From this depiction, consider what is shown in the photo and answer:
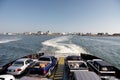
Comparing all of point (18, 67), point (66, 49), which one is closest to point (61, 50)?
point (66, 49)

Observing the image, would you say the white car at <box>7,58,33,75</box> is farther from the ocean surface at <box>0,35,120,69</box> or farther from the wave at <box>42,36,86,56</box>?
the wave at <box>42,36,86,56</box>

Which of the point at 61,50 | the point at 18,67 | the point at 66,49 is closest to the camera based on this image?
the point at 18,67

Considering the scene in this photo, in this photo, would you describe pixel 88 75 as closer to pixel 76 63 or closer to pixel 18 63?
pixel 76 63

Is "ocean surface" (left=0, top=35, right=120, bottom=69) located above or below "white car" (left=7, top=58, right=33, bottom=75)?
below

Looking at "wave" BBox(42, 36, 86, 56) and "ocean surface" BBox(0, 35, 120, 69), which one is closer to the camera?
"wave" BBox(42, 36, 86, 56)

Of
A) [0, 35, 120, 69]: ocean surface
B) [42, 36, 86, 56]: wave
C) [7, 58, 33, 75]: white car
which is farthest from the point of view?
[0, 35, 120, 69]: ocean surface

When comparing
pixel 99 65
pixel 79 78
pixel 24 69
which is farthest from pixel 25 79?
pixel 99 65

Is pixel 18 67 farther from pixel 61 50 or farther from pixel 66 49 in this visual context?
pixel 66 49

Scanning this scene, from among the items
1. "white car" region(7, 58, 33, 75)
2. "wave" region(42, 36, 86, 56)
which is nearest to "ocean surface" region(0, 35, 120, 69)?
"wave" region(42, 36, 86, 56)

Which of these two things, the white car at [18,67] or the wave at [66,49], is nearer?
the white car at [18,67]

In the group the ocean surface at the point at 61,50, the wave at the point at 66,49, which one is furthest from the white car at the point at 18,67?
the wave at the point at 66,49

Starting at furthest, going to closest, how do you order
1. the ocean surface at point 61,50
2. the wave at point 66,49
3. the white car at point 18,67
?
the ocean surface at point 61,50 < the wave at point 66,49 < the white car at point 18,67

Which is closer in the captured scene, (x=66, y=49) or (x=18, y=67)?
(x=18, y=67)

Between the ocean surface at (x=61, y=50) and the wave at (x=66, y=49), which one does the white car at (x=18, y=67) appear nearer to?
the ocean surface at (x=61, y=50)
